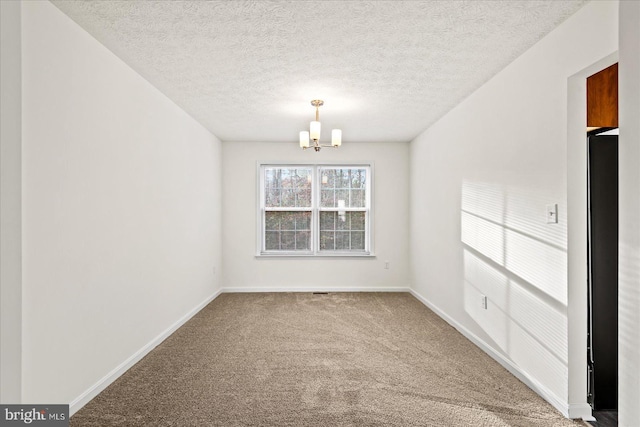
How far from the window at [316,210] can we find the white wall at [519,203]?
6.64 feet

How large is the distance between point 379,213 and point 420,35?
401 cm

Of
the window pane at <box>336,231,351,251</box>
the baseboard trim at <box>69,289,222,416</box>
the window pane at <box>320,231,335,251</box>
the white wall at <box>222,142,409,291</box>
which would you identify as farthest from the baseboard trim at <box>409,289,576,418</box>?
the baseboard trim at <box>69,289,222,416</box>

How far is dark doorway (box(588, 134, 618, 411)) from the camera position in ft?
8.31

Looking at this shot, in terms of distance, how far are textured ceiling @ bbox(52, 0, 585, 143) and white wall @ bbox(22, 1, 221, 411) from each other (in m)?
0.28

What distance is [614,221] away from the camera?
2.56 meters

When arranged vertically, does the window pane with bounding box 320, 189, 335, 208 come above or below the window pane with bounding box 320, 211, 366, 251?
above

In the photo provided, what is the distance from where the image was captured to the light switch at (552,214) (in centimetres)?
253

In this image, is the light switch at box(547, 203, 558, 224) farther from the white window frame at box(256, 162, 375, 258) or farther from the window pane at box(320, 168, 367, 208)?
the window pane at box(320, 168, 367, 208)

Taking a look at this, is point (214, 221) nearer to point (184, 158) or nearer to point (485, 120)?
point (184, 158)

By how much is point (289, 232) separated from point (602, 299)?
463 centimetres

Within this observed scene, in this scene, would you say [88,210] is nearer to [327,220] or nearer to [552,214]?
[552,214]

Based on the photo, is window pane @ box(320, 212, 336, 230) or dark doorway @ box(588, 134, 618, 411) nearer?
dark doorway @ box(588, 134, 618, 411)
